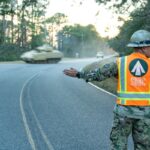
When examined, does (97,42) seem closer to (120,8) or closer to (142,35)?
(120,8)

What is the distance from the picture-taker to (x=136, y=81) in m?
5.63

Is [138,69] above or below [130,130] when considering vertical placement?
above

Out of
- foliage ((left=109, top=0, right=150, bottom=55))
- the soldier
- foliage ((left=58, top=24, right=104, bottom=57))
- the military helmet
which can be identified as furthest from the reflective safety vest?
foliage ((left=58, top=24, right=104, bottom=57))

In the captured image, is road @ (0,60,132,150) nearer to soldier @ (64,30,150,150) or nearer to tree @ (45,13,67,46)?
soldier @ (64,30,150,150)

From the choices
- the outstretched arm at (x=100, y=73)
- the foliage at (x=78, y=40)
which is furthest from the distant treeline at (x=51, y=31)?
the outstretched arm at (x=100, y=73)

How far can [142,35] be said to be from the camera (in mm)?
5734

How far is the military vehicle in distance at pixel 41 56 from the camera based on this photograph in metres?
56.8

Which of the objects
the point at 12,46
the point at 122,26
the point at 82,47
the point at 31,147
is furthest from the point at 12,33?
the point at 31,147

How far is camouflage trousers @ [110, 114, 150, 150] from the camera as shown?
5.69m

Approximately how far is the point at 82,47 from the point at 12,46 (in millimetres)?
68060

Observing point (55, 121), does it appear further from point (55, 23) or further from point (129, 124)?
point (55, 23)

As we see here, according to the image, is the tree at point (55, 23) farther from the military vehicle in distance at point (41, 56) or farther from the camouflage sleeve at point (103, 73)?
the camouflage sleeve at point (103, 73)

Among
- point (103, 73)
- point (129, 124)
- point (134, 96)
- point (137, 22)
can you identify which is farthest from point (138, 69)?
point (137, 22)

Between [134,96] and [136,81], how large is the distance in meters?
0.17
